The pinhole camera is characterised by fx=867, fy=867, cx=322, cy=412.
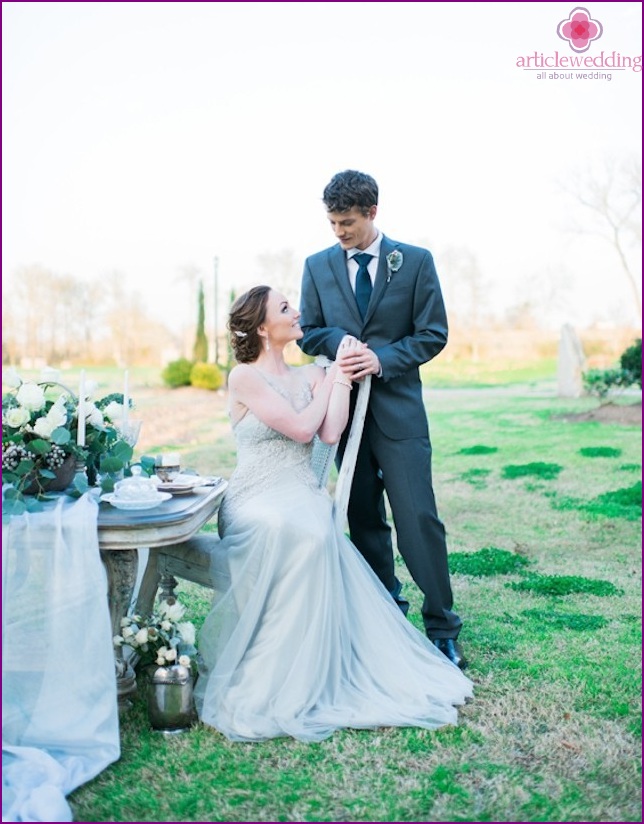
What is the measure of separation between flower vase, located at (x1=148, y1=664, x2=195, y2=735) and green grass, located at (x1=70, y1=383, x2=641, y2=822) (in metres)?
0.05

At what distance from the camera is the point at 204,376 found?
14.8 meters

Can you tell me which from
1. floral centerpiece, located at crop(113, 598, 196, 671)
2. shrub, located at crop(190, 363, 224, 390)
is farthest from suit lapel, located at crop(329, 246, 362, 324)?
shrub, located at crop(190, 363, 224, 390)

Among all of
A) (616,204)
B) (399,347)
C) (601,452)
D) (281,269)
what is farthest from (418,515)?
(616,204)

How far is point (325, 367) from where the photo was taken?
12.7 ft

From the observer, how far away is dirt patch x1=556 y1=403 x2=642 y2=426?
1227 centimetres

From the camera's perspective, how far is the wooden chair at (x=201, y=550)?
3.54m

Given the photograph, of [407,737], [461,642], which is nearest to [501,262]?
[461,642]

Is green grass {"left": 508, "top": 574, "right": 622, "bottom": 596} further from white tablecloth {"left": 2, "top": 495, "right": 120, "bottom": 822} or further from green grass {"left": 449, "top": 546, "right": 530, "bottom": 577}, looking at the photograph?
white tablecloth {"left": 2, "top": 495, "right": 120, "bottom": 822}

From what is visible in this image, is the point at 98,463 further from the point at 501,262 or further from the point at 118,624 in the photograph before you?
the point at 501,262

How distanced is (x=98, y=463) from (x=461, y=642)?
6.57 ft

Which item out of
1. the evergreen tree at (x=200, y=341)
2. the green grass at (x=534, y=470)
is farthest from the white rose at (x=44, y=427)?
the evergreen tree at (x=200, y=341)

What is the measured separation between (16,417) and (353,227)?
5.29ft

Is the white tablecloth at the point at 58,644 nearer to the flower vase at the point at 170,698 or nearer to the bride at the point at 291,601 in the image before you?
the flower vase at the point at 170,698

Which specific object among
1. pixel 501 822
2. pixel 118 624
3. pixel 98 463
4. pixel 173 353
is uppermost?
pixel 173 353
